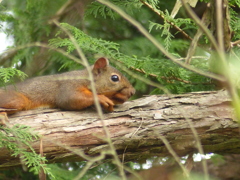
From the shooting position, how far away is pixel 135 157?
3.41 meters

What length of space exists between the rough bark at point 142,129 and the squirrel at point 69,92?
0.12 metres

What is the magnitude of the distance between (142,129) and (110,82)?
79 cm

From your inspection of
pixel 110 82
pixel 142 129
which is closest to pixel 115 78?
pixel 110 82

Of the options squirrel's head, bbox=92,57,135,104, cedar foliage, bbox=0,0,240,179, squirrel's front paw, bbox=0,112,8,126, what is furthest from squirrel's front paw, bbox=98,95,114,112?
squirrel's front paw, bbox=0,112,8,126

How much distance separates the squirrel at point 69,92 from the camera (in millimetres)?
3525

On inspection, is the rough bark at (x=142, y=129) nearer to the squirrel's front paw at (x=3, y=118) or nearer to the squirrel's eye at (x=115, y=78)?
the squirrel's front paw at (x=3, y=118)

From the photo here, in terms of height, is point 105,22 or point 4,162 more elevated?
point 105,22

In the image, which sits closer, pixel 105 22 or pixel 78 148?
pixel 78 148

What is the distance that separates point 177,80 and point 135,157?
0.95 meters

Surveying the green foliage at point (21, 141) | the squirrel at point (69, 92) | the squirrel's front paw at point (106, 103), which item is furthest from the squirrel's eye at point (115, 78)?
the green foliage at point (21, 141)

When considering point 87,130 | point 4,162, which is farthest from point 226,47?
point 4,162

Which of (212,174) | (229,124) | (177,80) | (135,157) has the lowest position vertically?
(212,174)

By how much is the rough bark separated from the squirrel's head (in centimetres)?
30

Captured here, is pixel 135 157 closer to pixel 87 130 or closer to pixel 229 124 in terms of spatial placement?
pixel 87 130
